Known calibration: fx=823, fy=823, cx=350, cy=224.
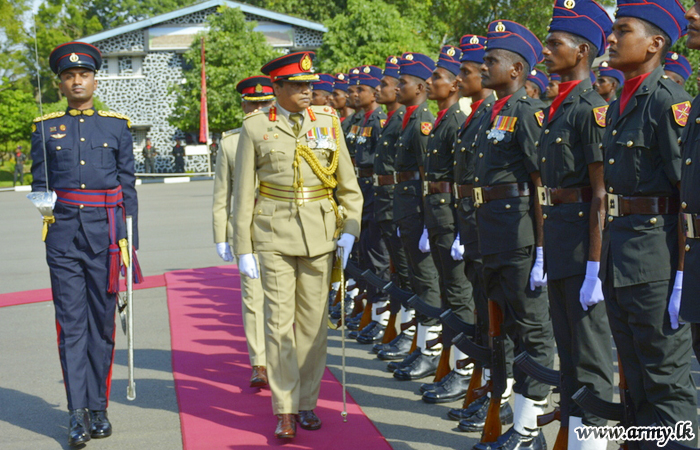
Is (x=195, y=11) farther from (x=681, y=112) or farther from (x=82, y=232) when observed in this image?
(x=681, y=112)

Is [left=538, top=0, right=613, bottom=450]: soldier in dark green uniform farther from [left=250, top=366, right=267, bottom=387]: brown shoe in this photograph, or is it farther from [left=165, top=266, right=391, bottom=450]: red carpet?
[left=250, top=366, right=267, bottom=387]: brown shoe

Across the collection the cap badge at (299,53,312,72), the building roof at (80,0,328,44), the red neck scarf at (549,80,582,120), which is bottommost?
the red neck scarf at (549,80,582,120)

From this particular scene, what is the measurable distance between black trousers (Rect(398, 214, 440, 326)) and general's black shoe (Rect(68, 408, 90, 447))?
8.57ft

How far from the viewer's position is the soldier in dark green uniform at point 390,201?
7219 millimetres

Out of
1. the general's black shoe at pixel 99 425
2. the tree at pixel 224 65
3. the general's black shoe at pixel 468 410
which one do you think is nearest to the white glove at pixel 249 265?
the general's black shoe at pixel 99 425

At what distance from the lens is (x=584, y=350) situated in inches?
161

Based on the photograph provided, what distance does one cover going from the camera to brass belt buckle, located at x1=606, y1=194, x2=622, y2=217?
3.66m

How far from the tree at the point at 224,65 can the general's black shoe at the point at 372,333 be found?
3044 cm

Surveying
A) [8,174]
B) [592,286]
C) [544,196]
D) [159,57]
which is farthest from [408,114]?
[8,174]

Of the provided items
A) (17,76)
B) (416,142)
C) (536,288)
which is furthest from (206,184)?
(536,288)

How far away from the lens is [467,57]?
5.75 meters

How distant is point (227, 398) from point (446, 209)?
7.07 ft

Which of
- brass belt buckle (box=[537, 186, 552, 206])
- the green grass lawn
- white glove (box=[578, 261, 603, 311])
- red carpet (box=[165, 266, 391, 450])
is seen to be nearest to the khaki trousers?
red carpet (box=[165, 266, 391, 450])

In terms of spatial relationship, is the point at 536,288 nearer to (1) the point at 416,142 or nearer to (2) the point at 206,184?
(1) the point at 416,142
